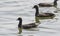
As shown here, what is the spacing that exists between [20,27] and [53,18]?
3528 mm

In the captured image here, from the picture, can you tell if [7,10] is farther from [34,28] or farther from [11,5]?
[34,28]

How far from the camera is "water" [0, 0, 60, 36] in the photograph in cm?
1322

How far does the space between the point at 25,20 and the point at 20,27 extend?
2.31m

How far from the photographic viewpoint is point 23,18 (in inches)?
630

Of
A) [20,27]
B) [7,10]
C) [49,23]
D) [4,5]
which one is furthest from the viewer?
[4,5]

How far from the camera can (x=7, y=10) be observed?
18375mm

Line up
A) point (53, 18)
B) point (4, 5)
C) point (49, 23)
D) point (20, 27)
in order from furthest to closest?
point (4, 5)
point (53, 18)
point (49, 23)
point (20, 27)

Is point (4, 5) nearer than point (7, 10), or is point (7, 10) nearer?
point (7, 10)

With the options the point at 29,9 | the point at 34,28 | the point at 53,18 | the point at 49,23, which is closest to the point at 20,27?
the point at 34,28

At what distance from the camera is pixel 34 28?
45.1 ft

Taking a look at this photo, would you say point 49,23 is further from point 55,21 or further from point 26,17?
point 26,17

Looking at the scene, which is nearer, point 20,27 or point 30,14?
point 20,27

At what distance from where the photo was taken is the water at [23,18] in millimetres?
13219

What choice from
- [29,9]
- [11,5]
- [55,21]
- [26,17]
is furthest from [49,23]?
[11,5]
